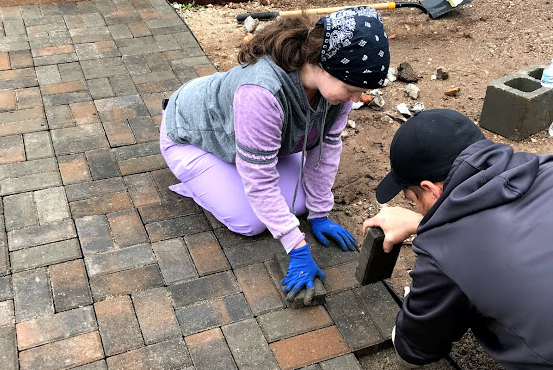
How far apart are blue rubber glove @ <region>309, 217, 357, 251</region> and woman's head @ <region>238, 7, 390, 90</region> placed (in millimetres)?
901

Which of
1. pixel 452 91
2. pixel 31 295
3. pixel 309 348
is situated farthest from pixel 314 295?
pixel 452 91

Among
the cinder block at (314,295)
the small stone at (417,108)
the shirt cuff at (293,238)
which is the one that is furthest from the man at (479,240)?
the small stone at (417,108)

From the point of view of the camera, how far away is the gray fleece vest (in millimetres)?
2531

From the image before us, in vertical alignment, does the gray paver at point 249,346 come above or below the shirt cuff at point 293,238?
below

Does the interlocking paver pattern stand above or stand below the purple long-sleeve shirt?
below

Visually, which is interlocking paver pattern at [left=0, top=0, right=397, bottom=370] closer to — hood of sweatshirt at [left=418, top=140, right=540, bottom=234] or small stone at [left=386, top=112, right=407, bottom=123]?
hood of sweatshirt at [left=418, top=140, right=540, bottom=234]

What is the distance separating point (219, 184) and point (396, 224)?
99cm

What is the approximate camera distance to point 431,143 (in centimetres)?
193

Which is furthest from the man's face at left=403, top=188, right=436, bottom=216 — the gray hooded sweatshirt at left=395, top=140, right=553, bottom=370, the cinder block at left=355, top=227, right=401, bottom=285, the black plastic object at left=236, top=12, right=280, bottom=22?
the black plastic object at left=236, top=12, right=280, bottom=22

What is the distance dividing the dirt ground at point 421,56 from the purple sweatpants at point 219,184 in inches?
18.7

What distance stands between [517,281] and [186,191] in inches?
77.6

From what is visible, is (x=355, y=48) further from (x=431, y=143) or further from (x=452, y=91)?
(x=452, y=91)

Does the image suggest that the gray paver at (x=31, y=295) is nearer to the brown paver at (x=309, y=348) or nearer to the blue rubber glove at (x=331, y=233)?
the brown paver at (x=309, y=348)

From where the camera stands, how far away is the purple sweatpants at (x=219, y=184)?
2959mm
